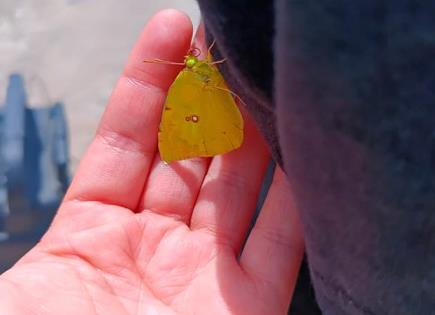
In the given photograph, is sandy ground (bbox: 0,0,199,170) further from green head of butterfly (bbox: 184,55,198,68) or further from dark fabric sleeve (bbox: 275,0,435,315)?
dark fabric sleeve (bbox: 275,0,435,315)

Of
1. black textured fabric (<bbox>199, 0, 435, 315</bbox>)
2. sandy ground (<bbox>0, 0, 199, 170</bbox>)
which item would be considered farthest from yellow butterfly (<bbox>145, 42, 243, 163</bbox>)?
sandy ground (<bbox>0, 0, 199, 170</bbox>)

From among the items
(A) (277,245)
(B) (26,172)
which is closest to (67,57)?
(B) (26,172)

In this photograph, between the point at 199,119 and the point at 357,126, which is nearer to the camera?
the point at 357,126

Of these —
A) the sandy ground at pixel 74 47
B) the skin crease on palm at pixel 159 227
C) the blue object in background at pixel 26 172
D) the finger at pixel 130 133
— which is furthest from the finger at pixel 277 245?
the sandy ground at pixel 74 47

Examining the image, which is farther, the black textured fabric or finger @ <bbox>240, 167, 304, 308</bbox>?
finger @ <bbox>240, 167, 304, 308</bbox>

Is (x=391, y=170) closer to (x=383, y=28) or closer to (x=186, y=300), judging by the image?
(x=383, y=28)

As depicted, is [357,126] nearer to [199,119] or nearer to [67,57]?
[199,119]

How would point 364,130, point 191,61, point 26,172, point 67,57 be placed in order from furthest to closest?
point 67,57
point 26,172
point 191,61
point 364,130
